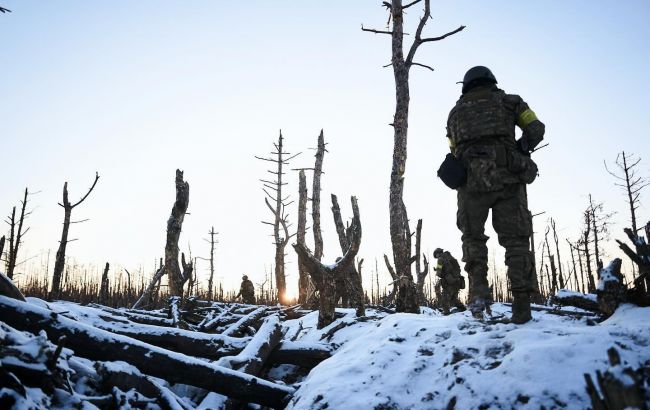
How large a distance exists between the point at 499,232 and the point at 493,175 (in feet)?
1.86

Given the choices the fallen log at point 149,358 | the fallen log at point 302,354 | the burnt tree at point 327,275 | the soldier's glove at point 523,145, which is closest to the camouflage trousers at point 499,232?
the soldier's glove at point 523,145

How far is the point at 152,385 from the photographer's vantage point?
3.04 meters

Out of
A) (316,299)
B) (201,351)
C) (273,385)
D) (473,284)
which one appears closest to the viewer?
(273,385)

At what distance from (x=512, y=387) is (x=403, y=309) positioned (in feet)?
13.6

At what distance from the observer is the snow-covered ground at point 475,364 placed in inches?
91.1

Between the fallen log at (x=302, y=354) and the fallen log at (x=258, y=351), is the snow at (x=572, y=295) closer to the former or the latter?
the fallen log at (x=302, y=354)

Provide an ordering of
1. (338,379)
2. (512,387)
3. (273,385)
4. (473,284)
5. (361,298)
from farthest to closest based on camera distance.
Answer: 1. (361,298)
2. (473,284)
3. (273,385)
4. (338,379)
5. (512,387)

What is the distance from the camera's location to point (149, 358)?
3.23 m

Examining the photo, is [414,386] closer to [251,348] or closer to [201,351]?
[251,348]

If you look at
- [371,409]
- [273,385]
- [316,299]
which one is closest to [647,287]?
[371,409]

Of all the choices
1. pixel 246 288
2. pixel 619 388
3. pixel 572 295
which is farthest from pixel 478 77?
pixel 246 288

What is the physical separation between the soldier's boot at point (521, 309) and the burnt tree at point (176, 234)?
857 centimetres

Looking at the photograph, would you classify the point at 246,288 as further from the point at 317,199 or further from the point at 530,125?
the point at 530,125

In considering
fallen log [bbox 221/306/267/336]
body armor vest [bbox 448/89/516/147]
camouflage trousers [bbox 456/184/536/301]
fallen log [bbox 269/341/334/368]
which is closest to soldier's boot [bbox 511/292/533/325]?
camouflage trousers [bbox 456/184/536/301]
